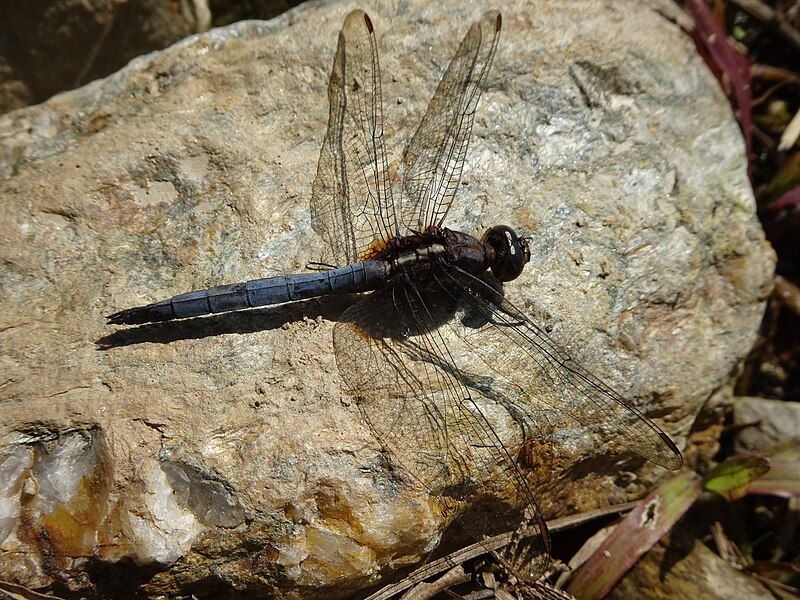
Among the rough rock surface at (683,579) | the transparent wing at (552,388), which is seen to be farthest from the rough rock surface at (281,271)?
the rough rock surface at (683,579)

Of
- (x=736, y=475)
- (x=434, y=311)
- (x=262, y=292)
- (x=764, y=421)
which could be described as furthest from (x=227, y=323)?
(x=764, y=421)

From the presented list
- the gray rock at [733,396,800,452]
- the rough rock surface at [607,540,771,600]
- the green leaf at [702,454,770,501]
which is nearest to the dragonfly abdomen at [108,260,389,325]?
the rough rock surface at [607,540,771,600]

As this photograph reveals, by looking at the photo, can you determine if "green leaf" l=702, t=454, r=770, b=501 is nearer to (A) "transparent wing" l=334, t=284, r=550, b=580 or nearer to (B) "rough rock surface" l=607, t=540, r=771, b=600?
(B) "rough rock surface" l=607, t=540, r=771, b=600

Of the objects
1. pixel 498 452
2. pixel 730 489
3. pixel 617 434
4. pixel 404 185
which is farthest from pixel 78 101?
pixel 730 489

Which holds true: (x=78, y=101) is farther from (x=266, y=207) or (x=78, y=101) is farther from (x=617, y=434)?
(x=617, y=434)

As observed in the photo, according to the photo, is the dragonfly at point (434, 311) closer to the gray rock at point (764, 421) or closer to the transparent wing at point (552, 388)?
the transparent wing at point (552, 388)

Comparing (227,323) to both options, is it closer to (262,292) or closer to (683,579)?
(262,292)
